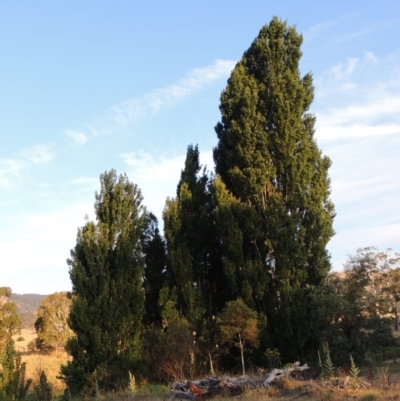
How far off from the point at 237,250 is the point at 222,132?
6689 mm

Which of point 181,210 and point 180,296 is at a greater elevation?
point 181,210

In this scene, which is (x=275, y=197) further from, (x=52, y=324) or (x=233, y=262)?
(x=52, y=324)

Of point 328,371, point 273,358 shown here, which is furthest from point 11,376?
point 273,358

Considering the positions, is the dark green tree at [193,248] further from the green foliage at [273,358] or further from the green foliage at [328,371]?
the green foliage at [328,371]

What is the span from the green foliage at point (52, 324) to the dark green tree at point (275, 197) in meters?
24.4

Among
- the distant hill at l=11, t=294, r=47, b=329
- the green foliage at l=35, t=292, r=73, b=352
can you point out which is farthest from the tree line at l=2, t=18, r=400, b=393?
the distant hill at l=11, t=294, r=47, b=329

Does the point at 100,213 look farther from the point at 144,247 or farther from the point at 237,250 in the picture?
the point at 237,250

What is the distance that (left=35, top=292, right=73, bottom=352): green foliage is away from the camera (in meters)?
42.2

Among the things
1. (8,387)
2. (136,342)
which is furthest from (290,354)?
(8,387)

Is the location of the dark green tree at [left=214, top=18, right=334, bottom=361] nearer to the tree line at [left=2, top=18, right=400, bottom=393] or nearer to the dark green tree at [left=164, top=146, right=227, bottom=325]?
the tree line at [left=2, top=18, right=400, bottom=393]

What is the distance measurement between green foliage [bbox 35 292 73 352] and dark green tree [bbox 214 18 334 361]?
24434 mm

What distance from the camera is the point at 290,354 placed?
2164cm

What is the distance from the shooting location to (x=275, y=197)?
2284cm

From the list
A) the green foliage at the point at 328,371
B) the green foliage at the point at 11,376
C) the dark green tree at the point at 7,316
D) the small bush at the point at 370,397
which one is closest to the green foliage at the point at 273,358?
the green foliage at the point at 328,371
